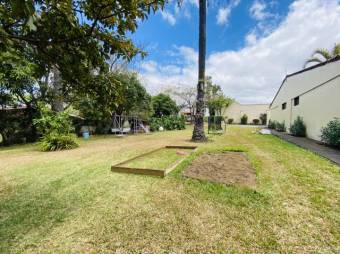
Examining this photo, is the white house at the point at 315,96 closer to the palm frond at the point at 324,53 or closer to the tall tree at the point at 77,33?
the palm frond at the point at 324,53

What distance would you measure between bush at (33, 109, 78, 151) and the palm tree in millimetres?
17157

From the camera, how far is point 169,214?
262 cm

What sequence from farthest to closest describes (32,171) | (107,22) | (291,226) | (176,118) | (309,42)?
(176,118)
(309,42)
(32,171)
(291,226)
(107,22)

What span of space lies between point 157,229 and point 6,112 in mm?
12610

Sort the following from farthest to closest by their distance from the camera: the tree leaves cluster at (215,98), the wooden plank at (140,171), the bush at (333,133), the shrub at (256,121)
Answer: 1. the shrub at (256,121)
2. the tree leaves cluster at (215,98)
3. the bush at (333,133)
4. the wooden plank at (140,171)

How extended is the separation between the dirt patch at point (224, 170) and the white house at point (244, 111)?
32288 mm

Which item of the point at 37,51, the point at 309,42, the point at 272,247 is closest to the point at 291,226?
the point at 272,247

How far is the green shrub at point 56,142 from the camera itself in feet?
26.3

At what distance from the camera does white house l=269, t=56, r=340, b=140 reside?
26.6 feet

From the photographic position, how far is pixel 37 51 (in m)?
1.88

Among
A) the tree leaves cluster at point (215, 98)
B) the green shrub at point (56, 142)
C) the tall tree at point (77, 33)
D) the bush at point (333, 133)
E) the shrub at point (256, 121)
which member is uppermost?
the tree leaves cluster at point (215, 98)

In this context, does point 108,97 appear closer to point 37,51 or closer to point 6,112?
point 37,51

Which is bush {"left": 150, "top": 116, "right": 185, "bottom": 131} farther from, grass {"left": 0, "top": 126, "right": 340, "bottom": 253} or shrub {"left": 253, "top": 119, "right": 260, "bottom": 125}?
shrub {"left": 253, "top": 119, "right": 260, "bottom": 125}

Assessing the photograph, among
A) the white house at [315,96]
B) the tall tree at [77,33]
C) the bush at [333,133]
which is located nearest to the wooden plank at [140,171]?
the tall tree at [77,33]
